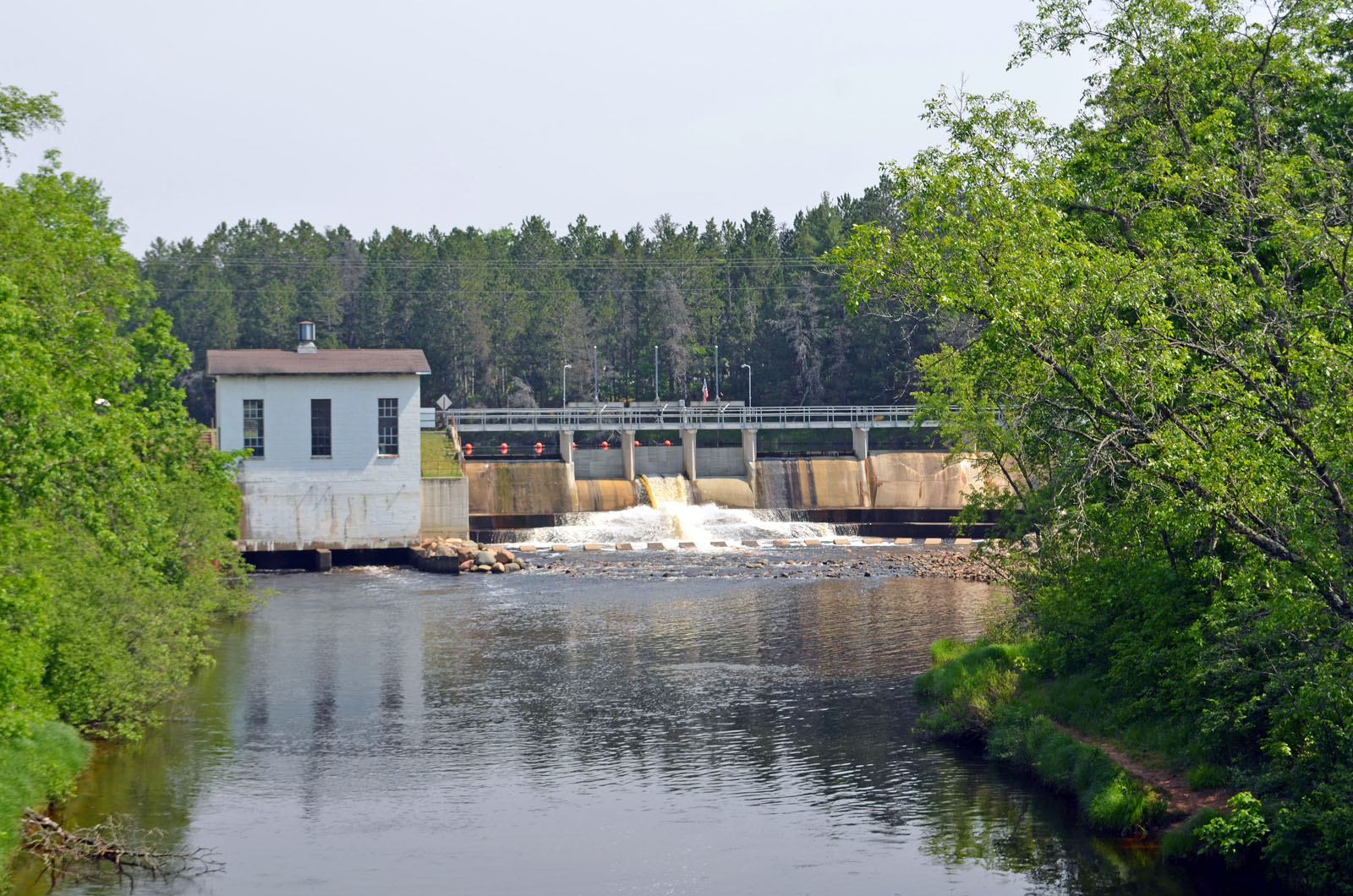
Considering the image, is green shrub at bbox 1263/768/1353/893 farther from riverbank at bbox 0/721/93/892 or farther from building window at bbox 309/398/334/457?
building window at bbox 309/398/334/457

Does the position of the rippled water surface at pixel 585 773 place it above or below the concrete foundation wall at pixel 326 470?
below

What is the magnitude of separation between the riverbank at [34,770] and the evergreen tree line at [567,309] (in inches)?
2457

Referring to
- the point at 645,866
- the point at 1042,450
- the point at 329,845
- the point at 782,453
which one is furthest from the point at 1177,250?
the point at 782,453

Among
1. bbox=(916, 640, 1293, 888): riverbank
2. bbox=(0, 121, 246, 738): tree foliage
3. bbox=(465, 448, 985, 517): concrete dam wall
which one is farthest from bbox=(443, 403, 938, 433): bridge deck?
bbox=(916, 640, 1293, 888): riverbank

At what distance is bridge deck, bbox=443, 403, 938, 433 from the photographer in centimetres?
6322

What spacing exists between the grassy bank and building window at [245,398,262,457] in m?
31.6

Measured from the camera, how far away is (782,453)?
7200cm

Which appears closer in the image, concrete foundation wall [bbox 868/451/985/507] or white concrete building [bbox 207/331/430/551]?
white concrete building [bbox 207/331/430/551]

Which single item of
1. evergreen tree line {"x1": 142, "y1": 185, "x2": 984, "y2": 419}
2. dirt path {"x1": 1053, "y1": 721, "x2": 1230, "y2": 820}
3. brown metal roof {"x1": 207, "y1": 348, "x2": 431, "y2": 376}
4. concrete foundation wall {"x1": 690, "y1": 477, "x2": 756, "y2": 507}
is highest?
evergreen tree line {"x1": 142, "y1": 185, "x2": 984, "y2": 419}

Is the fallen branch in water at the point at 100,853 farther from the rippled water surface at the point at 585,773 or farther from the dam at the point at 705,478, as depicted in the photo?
the dam at the point at 705,478

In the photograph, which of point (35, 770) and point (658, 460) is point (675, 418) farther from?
point (35, 770)

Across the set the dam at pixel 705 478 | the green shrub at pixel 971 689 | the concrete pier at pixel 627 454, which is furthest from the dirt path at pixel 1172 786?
the concrete pier at pixel 627 454

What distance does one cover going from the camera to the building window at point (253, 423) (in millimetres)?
50812

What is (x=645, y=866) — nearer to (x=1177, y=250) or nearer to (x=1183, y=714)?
(x=1183, y=714)
